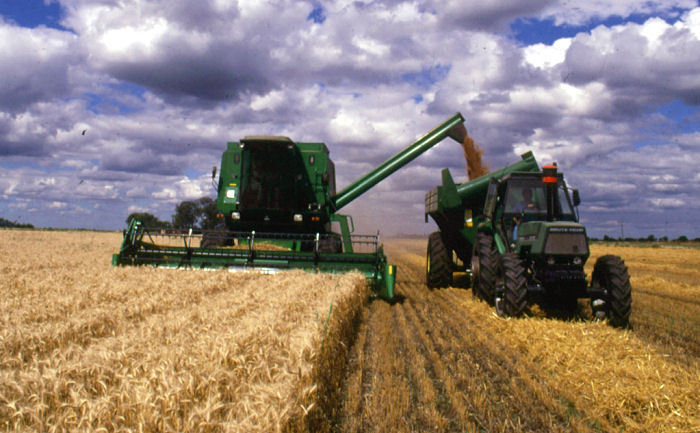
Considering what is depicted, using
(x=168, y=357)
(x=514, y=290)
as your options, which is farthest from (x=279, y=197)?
(x=168, y=357)

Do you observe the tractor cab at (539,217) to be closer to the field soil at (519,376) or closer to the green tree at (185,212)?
the field soil at (519,376)

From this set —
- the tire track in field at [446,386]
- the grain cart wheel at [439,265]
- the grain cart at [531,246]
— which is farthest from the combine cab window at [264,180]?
the tire track in field at [446,386]

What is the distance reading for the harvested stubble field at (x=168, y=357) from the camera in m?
2.41

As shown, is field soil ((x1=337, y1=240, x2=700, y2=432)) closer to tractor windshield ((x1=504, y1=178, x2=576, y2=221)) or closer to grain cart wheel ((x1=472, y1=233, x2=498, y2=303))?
grain cart wheel ((x1=472, y1=233, x2=498, y2=303))

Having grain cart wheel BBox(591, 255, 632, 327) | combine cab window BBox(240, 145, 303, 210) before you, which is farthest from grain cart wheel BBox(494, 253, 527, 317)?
combine cab window BBox(240, 145, 303, 210)

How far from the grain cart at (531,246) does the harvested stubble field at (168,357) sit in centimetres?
235

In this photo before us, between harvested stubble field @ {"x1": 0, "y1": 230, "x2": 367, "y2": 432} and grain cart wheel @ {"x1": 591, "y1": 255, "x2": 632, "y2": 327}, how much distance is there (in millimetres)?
3341

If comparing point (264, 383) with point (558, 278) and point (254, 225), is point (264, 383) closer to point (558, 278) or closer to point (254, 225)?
point (558, 278)

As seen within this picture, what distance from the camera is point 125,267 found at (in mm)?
8398

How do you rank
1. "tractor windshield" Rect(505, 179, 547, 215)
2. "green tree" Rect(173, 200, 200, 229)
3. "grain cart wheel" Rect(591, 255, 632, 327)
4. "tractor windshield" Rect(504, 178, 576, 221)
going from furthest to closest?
"green tree" Rect(173, 200, 200, 229) → "tractor windshield" Rect(505, 179, 547, 215) → "tractor windshield" Rect(504, 178, 576, 221) → "grain cart wheel" Rect(591, 255, 632, 327)

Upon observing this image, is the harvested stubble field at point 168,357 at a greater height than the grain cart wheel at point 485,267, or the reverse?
the grain cart wheel at point 485,267

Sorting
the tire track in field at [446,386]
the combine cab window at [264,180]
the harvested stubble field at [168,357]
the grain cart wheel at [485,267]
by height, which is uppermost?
the combine cab window at [264,180]

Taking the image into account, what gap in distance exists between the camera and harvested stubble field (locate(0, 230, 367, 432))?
2.41 metres

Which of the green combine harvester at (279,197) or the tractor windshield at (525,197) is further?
the green combine harvester at (279,197)
